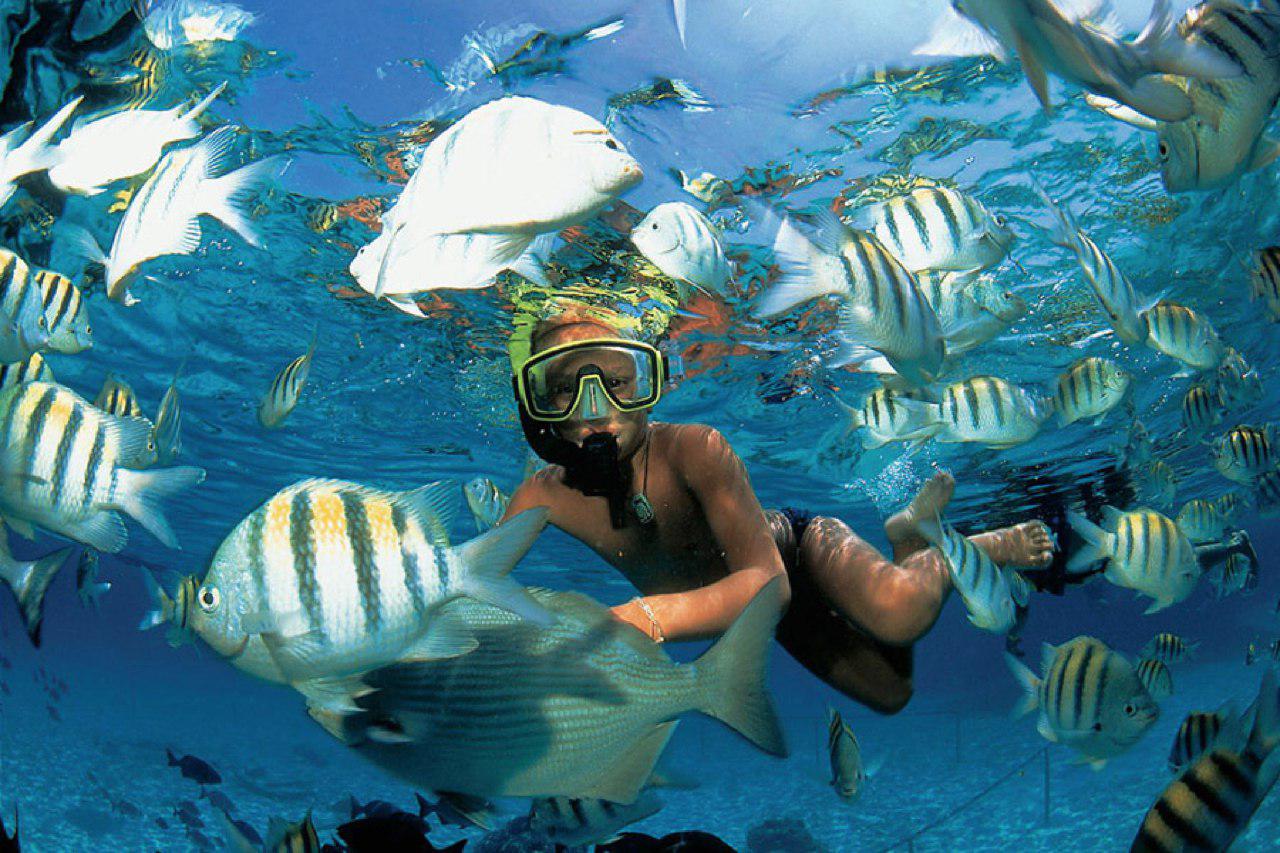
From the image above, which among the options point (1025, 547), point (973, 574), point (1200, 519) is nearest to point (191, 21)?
point (973, 574)

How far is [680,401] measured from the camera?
15.1m

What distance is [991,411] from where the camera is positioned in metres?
5.89

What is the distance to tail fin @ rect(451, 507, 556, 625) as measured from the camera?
1.93 m

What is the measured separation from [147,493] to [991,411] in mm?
5746

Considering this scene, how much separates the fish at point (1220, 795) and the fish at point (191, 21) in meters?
8.45

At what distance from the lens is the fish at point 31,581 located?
14.1ft

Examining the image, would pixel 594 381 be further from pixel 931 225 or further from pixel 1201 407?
pixel 1201 407

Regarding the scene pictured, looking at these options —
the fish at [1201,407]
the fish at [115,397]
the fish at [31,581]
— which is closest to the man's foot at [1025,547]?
the fish at [1201,407]

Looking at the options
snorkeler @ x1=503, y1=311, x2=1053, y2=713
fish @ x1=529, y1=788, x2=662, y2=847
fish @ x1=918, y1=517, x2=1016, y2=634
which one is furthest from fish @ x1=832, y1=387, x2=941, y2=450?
fish @ x1=529, y1=788, x2=662, y2=847

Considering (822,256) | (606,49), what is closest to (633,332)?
(606,49)

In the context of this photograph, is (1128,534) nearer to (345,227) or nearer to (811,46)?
(811,46)

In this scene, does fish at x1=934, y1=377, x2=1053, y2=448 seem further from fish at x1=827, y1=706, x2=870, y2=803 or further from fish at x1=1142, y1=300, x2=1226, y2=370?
fish at x1=827, y1=706, x2=870, y2=803

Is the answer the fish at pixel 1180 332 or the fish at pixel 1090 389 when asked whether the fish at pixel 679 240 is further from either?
the fish at pixel 1180 332

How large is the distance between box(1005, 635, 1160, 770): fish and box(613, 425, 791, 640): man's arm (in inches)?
93.1
